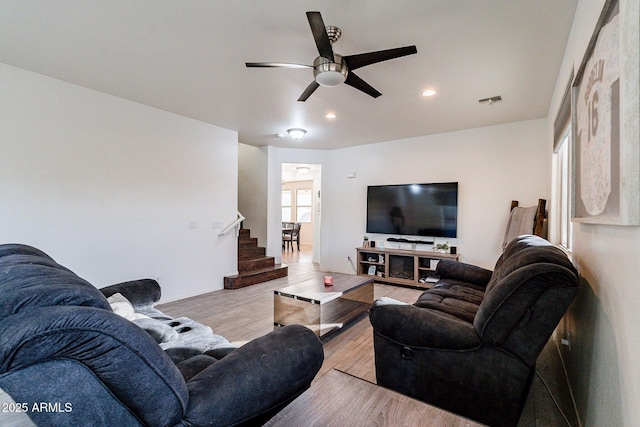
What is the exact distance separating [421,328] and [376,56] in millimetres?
1858

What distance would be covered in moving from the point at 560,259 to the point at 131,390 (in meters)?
1.84

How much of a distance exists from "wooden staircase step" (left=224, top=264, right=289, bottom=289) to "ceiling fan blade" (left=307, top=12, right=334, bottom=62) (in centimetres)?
369

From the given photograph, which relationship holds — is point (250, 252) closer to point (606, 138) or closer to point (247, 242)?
point (247, 242)

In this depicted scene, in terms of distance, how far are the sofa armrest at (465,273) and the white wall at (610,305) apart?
1066 mm

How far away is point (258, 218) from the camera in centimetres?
583

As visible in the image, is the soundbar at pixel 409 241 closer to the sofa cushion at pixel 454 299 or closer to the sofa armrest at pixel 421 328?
the sofa cushion at pixel 454 299

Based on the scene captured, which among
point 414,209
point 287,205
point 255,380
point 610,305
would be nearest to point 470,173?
point 414,209

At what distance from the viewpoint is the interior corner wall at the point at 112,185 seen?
8.95ft

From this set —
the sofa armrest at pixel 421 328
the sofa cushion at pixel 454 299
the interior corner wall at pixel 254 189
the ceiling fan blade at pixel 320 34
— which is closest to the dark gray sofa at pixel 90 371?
the sofa armrest at pixel 421 328

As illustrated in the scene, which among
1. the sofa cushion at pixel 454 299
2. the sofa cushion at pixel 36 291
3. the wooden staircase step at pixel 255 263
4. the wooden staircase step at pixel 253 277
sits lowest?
the wooden staircase step at pixel 253 277

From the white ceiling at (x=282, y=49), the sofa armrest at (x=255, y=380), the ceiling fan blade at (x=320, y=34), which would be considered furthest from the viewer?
the white ceiling at (x=282, y=49)

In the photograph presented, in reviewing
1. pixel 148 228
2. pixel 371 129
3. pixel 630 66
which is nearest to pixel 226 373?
pixel 630 66

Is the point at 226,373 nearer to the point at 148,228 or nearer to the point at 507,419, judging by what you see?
the point at 507,419

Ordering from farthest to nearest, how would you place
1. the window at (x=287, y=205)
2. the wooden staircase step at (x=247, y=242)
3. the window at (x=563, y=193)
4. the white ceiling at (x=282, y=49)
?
1. the window at (x=287, y=205)
2. the wooden staircase step at (x=247, y=242)
3. the window at (x=563, y=193)
4. the white ceiling at (x=282, y=49)
